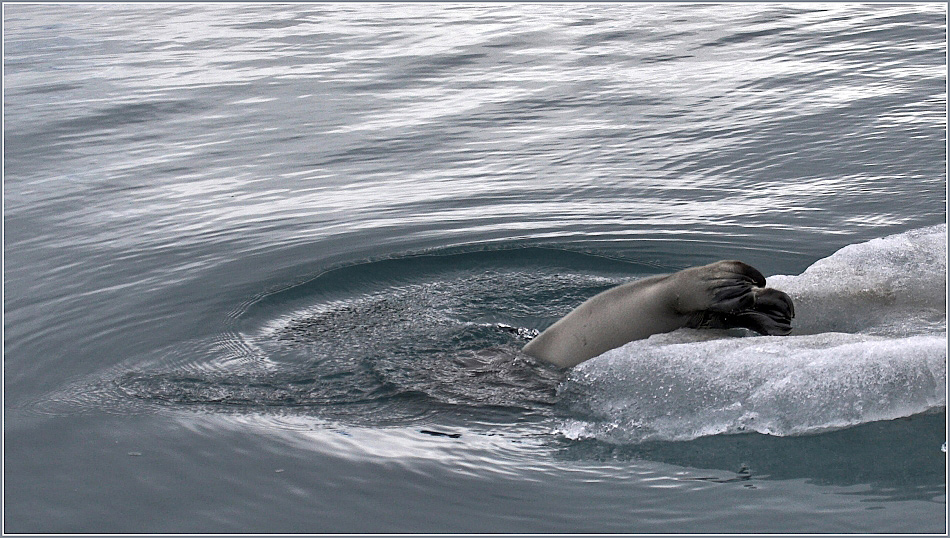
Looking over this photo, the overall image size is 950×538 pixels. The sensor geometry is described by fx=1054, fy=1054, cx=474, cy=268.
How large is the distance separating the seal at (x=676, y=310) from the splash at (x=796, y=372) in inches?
3.4

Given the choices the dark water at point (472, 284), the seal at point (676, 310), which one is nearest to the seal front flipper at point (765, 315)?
the seal at point (676, 310)

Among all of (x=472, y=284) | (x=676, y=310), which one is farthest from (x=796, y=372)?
(x=472, y=284)

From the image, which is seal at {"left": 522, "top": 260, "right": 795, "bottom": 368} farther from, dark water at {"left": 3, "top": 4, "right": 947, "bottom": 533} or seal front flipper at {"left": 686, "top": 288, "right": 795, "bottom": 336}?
dark water at {"left": 3, "top": 4, "right": 947, "bottom": 533}

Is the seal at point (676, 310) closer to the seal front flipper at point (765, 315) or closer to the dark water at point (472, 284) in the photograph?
the seal front flipper at point (765, 315)

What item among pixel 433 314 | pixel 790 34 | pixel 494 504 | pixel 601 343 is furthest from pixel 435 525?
pixel 790 34

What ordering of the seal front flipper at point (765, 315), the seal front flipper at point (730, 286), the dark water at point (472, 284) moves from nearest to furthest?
the dark water at point (472, 284), the seal front flipper at point (730, 286), the seal front flipper at point (765, 315)

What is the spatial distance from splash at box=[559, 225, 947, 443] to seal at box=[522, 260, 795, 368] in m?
0.09

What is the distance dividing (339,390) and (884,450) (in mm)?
2631

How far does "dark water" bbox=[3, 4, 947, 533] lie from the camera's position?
173 inches

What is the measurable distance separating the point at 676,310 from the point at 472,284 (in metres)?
2.31

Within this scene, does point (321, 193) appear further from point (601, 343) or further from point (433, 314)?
point (601, 343)

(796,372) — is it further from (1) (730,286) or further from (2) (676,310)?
(2) (676,310)

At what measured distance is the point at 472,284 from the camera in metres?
7.01

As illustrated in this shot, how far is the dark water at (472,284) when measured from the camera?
4395 mm
